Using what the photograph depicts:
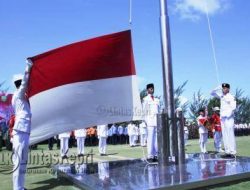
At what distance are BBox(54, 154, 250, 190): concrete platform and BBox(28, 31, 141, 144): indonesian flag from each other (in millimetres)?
1129

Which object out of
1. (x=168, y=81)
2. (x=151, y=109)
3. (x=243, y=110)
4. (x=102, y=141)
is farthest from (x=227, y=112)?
(x=243, y=110)

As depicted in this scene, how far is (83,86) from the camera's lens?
31.5 feet

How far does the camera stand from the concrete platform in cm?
704

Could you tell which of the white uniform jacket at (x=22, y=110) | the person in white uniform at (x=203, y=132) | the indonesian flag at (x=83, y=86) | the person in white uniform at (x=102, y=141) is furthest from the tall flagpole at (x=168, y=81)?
the person in white uniform at (x=102, y=141)

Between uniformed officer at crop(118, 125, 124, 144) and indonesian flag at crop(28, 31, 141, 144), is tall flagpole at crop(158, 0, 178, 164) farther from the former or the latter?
uniformed officer at crop(118, 125, 124, 144)

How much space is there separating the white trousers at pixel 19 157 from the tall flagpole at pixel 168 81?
3548 mm

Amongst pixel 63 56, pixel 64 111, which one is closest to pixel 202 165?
pixel 64 111

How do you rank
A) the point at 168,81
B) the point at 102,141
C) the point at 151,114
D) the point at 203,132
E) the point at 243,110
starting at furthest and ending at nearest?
the point at 243,110, the point at 102,141, the point at 203,132, the point at 151,114, the point at 168,81

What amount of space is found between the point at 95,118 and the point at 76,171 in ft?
4.30

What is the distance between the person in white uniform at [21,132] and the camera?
7602 millimetres

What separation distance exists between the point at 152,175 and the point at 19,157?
260 centimetres

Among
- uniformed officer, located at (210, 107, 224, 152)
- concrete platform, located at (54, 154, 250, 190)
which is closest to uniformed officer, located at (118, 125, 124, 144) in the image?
uniformed officer, located at (210, 107, 224, 152)

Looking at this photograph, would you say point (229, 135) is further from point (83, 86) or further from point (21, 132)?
point (21, 132)

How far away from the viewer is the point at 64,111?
30.1 feet
